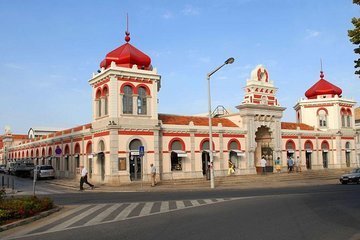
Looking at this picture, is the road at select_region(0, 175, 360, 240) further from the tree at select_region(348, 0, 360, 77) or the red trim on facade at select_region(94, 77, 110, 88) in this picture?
the red trim on facade at select_region(94, 77, 110, 88)

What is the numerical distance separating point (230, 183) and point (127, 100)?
36.3 feet

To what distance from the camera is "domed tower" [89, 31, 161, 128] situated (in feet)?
105

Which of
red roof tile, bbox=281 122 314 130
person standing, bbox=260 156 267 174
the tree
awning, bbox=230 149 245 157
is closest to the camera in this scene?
the tree

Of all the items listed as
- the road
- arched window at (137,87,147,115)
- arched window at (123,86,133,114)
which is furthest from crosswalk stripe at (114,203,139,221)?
arched window at (137,87,147,115)

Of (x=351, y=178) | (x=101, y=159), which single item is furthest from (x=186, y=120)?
(x=351, y=178)

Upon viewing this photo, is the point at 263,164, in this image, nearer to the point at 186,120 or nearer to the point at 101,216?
the point at 186,120

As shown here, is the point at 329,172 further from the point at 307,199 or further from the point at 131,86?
the point at 307,199

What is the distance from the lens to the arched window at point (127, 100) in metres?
32.8

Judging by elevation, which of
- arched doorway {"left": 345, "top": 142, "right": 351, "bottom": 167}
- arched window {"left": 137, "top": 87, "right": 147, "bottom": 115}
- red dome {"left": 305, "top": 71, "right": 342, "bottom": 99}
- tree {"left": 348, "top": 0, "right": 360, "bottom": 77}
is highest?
red dome {"left": 305, "top": 71, "right": 342, "bottom": 99}

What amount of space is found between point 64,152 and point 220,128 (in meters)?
17.2

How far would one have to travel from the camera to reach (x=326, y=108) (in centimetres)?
4966

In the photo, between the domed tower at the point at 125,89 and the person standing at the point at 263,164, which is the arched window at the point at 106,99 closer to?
the domed tower at the point at 125,89

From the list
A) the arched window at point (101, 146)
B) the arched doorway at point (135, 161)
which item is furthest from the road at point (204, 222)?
the arched window at point (101, 146)

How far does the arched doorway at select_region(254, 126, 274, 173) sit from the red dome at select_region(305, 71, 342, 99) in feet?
40.7
